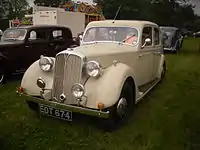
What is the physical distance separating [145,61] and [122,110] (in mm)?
1765

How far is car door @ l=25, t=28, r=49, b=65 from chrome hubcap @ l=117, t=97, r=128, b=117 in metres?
4.12

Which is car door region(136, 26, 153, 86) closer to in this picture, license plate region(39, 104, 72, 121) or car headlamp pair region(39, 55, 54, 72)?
car headlamp pair region(39, 55, 54, 72)

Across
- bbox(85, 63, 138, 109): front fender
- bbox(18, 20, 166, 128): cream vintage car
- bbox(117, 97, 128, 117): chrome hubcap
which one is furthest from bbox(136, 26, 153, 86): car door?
bbox(85, 63, 138, 109): front fender

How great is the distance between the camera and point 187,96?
5.65 metres

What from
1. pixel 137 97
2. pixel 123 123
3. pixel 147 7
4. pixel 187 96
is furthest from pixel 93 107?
pixel 147 7

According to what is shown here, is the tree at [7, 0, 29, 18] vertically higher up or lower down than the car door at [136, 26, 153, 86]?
higher up

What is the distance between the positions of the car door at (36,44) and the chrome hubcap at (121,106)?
412 centimetres

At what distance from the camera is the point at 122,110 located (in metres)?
3.66

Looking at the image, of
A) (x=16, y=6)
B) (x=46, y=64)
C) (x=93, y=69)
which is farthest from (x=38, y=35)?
(x=16, y=6)

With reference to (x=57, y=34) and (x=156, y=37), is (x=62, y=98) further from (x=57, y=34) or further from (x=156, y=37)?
(x=57, y=34)

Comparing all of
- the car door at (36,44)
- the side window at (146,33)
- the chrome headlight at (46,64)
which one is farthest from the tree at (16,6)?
the chrome headlight at (46,64)

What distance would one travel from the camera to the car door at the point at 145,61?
484cm

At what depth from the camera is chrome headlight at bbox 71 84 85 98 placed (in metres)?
3.31

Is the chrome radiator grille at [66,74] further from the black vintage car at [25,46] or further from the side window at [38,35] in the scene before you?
the side window at [38,35]
